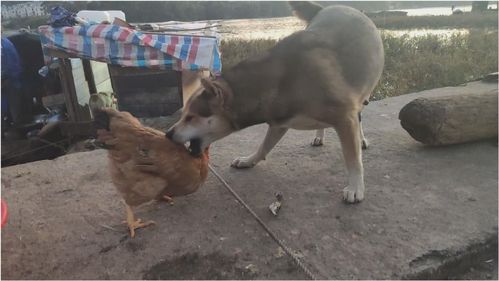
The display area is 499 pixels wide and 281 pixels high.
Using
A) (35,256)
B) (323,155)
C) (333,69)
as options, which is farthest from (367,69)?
(35,256)

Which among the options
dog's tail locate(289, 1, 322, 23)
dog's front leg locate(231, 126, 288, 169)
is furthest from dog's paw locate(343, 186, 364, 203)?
dog's tail locate(289, 1, 322, 23)

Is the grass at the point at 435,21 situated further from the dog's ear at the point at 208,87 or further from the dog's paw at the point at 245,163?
the dog's ear at the point at 208,87

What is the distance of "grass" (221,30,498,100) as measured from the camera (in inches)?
360

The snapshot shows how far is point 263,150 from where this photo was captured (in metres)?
3.99

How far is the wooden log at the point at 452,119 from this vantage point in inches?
157

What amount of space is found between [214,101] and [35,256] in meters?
1.53

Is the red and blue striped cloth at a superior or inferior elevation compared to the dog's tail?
inferior

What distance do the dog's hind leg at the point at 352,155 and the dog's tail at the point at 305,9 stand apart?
154cm

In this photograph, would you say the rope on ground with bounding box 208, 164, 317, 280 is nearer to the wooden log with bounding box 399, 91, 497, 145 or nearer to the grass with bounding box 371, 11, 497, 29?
the wooden log with bounding box 399, 91, 497, 145

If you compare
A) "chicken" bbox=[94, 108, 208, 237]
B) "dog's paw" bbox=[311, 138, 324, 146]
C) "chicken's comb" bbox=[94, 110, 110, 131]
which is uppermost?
"chicken's comb" bbox=[94, 110, 110, 131]

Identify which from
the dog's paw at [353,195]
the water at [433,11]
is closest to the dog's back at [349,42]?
the dog's paw at [353,195]

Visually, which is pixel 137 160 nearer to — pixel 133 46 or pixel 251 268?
pixel 251 268

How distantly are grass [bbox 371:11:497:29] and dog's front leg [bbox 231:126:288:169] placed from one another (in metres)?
Answer: 17.0

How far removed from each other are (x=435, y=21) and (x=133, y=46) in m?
18.5
